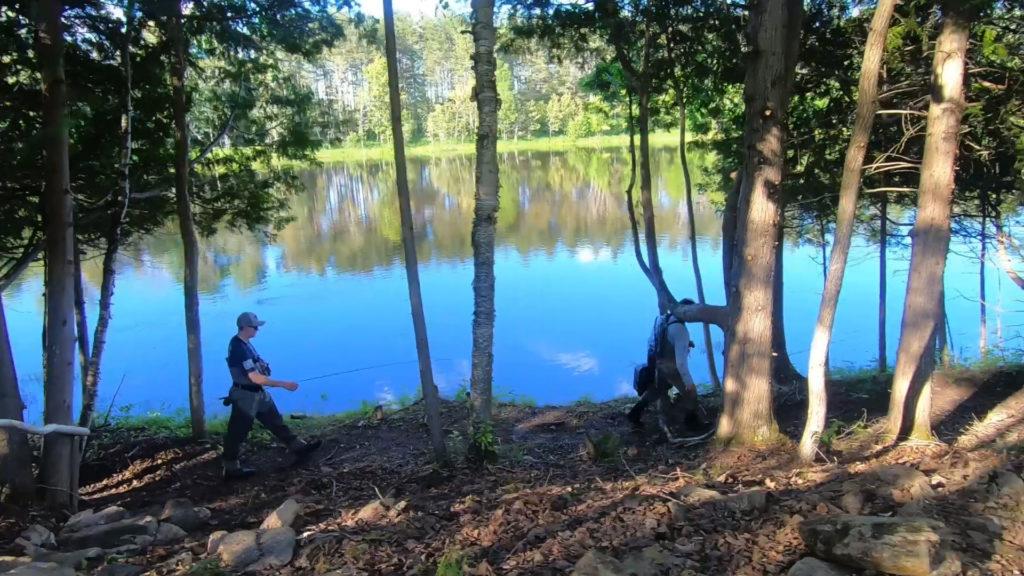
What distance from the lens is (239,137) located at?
951cm

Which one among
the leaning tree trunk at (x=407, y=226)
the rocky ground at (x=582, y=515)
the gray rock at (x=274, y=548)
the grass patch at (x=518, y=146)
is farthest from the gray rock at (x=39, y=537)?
the grass patch at (x=518, y=146)

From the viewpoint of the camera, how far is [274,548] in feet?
13.4

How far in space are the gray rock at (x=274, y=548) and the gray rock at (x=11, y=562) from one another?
1.19 meters

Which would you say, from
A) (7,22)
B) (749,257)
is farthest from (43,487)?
(749,257)

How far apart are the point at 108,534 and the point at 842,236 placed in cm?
586

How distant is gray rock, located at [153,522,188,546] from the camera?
15.4 ft

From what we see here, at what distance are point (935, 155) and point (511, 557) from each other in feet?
18.0

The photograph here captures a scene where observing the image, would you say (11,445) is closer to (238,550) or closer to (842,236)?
(238,550)

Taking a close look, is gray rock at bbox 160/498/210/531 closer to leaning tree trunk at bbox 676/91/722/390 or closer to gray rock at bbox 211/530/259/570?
gray rock at bbox 211/530/259/570

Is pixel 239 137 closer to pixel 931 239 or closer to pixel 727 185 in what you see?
pixel 727 185

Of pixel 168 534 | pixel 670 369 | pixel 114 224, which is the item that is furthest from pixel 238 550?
pixel 114 224

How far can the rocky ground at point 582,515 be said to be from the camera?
3.55 m

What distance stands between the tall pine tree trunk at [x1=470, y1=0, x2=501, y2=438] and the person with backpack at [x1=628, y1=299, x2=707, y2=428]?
2.29m

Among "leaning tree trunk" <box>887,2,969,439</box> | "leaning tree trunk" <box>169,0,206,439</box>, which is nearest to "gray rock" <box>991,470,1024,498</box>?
"leaning tree trunk" <box>887,2,969,439</box>
